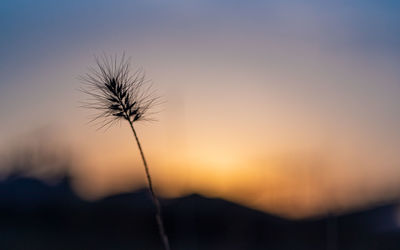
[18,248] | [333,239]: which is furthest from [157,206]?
[18,248]

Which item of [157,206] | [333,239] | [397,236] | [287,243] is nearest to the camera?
[157,206]

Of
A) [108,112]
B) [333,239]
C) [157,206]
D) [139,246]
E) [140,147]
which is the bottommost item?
[139,246]

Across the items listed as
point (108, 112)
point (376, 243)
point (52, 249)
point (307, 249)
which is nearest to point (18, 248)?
point (52, 249)

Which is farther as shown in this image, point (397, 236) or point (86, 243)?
point (86, 243)

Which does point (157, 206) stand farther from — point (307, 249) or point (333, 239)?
point (307, 249)

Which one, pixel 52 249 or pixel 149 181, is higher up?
pixel 149 181

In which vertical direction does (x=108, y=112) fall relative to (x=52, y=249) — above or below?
above

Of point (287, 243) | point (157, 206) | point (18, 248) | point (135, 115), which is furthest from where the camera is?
point (287, 243)

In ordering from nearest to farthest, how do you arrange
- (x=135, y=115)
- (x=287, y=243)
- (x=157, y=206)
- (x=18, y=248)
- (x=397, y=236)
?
(x=157, y=206) < (x=135, y=115) < (x=397, y=236) < (x=18, y=248) < (x=287, y=243)

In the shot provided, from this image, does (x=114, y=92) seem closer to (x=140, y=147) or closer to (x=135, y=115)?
(x=135, y=115)
